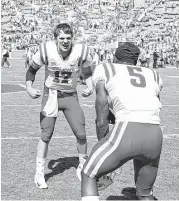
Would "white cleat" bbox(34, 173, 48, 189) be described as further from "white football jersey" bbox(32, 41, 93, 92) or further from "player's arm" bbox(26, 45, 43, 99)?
"white football jersey" bbox(32, 41, 93, 92)

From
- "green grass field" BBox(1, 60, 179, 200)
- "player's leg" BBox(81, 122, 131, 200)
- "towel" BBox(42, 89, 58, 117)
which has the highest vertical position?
"player's leg" BBox(81, 122, 131, 200)

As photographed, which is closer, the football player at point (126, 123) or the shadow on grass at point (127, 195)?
the football player at point (126, 123)

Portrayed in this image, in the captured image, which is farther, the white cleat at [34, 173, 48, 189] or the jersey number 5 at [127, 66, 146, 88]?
the white cleat at [34, 173, 48, 189]

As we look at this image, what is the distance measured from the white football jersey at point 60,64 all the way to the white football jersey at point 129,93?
1851 mm

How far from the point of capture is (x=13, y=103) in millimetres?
14000

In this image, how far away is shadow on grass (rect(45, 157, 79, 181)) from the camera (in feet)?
22.4

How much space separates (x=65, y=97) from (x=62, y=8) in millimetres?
131241

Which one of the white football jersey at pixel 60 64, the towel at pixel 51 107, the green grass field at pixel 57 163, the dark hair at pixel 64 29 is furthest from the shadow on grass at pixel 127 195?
the dark hair at pixel 64 29

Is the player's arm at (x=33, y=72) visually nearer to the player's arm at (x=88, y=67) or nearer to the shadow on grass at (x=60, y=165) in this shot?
the player's arm at (x=88, y=67)

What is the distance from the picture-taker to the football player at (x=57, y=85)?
6172mm

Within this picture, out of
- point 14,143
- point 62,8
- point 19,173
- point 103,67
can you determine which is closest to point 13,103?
point 14,143

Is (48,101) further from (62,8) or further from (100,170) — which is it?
(62,8)

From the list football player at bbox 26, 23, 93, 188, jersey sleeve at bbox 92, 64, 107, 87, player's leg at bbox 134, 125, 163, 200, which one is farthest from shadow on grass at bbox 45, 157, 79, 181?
jersey sleeve at bbox 92, 64, 107, 87

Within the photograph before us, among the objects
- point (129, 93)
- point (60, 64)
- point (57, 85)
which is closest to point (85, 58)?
point (60, 64)
